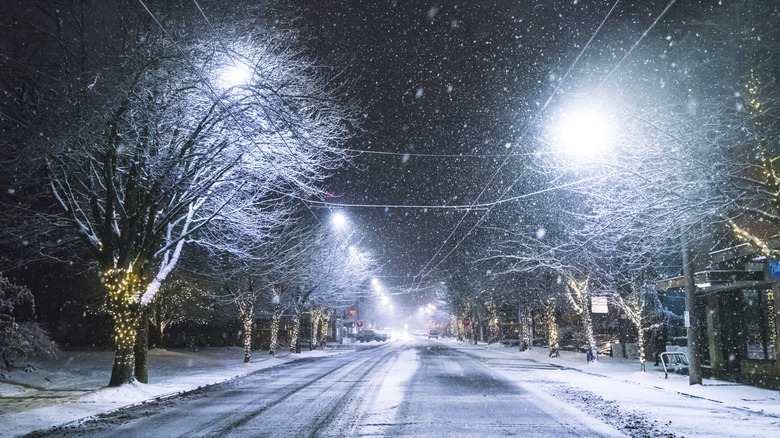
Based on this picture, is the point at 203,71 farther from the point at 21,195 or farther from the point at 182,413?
the point at 21,195

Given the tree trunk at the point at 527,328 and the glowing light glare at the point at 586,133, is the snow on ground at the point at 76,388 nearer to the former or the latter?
the glowing light glare at the point at 586,133

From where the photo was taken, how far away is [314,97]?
43.8 ft

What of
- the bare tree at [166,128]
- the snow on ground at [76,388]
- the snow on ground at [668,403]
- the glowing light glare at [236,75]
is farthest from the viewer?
the glowing light glare at [236,75]

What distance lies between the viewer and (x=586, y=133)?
12109mm

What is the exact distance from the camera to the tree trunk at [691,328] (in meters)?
15.7

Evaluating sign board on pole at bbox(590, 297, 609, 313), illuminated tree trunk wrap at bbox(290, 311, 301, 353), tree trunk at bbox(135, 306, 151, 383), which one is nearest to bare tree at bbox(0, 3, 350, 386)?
tree trunk at bbox(135, 306, 151, 383)

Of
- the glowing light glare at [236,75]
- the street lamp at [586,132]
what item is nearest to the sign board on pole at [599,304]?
the street lamp at [586,132]

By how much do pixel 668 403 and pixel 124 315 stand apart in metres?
14.0

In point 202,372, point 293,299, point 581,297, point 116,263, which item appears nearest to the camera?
point 116,263

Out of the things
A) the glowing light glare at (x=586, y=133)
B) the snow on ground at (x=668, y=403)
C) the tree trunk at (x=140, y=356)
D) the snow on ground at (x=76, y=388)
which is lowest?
the snow on ground at (x=76, y=388)

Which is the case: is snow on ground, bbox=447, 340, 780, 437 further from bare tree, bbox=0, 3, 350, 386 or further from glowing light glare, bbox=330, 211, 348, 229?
glowing light glare, bbox=330, 211, 348, 229

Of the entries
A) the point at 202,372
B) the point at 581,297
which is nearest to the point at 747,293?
the point at 581,297

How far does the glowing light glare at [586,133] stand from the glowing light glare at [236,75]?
7737 millimetres

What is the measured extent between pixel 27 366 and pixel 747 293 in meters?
24.4
